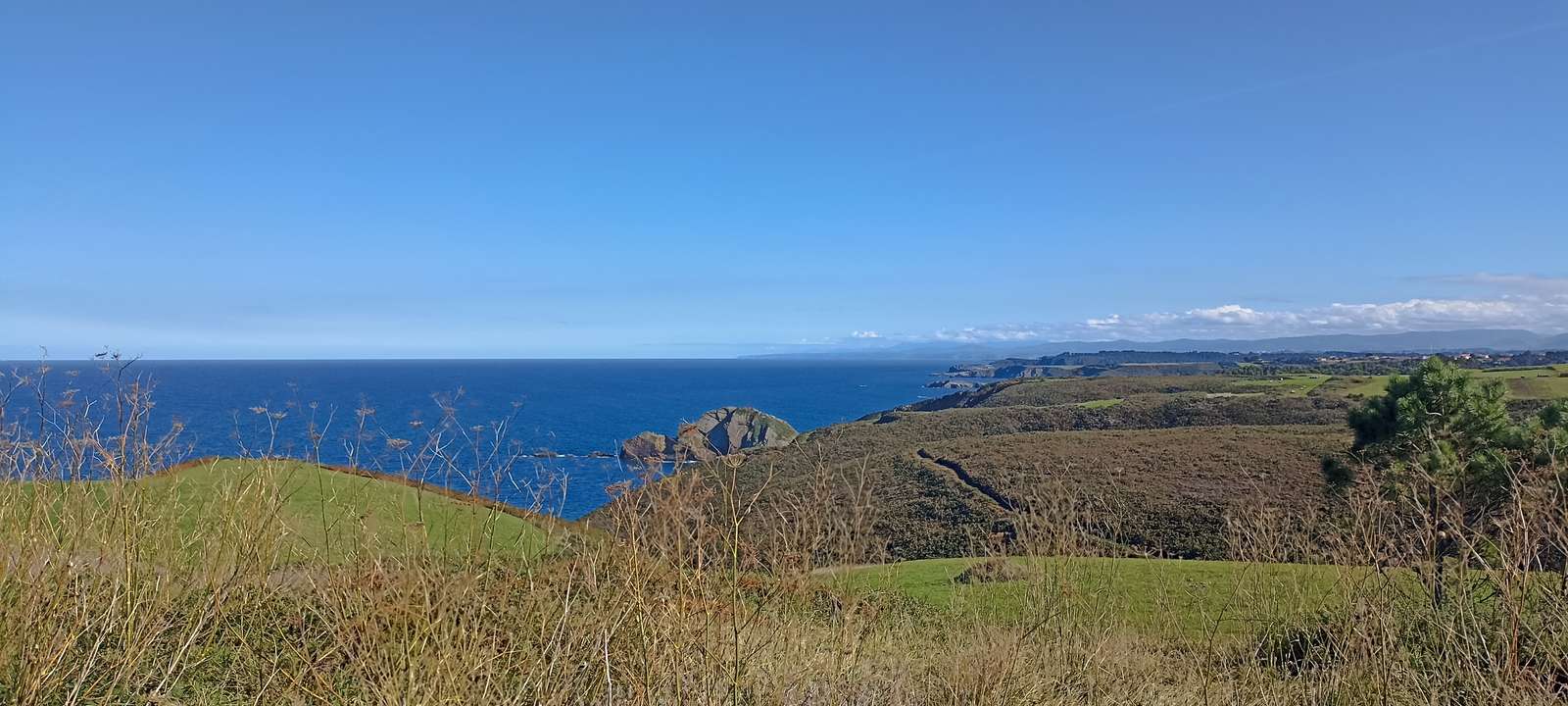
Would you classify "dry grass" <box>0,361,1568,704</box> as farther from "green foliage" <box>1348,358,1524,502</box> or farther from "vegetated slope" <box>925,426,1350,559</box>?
"vegetated slope" <box>925,426,1350,559</box>

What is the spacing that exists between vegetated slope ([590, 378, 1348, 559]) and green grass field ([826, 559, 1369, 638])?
59cm

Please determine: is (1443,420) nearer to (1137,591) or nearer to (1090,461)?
(1137,591)

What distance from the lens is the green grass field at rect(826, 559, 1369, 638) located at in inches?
191

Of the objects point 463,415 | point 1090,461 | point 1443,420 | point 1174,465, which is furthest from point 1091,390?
point 1443,420

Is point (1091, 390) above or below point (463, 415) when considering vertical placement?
below

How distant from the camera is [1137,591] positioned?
1258 cm

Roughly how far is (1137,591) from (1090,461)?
21181 millimetres

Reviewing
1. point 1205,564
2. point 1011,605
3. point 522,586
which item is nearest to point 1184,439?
point 1205,564

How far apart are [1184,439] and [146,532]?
39178 millimetres

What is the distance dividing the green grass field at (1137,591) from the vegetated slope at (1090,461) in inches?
23.4

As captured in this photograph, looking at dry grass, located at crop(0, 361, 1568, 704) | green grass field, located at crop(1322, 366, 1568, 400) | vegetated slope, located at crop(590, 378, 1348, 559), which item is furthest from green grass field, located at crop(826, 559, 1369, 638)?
green grass field, located at crop(1322, 366, 1568, 400)

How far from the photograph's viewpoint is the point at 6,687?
2.99 meters

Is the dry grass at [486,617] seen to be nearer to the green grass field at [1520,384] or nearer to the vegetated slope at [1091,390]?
the green grass field at [1520,384]

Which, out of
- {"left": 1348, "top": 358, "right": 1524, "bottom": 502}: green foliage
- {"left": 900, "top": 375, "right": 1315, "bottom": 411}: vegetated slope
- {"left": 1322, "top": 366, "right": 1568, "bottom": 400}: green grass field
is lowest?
{"left": 900, "top": 375, "right": 1315, "bottom": 411}: vegetated slope
